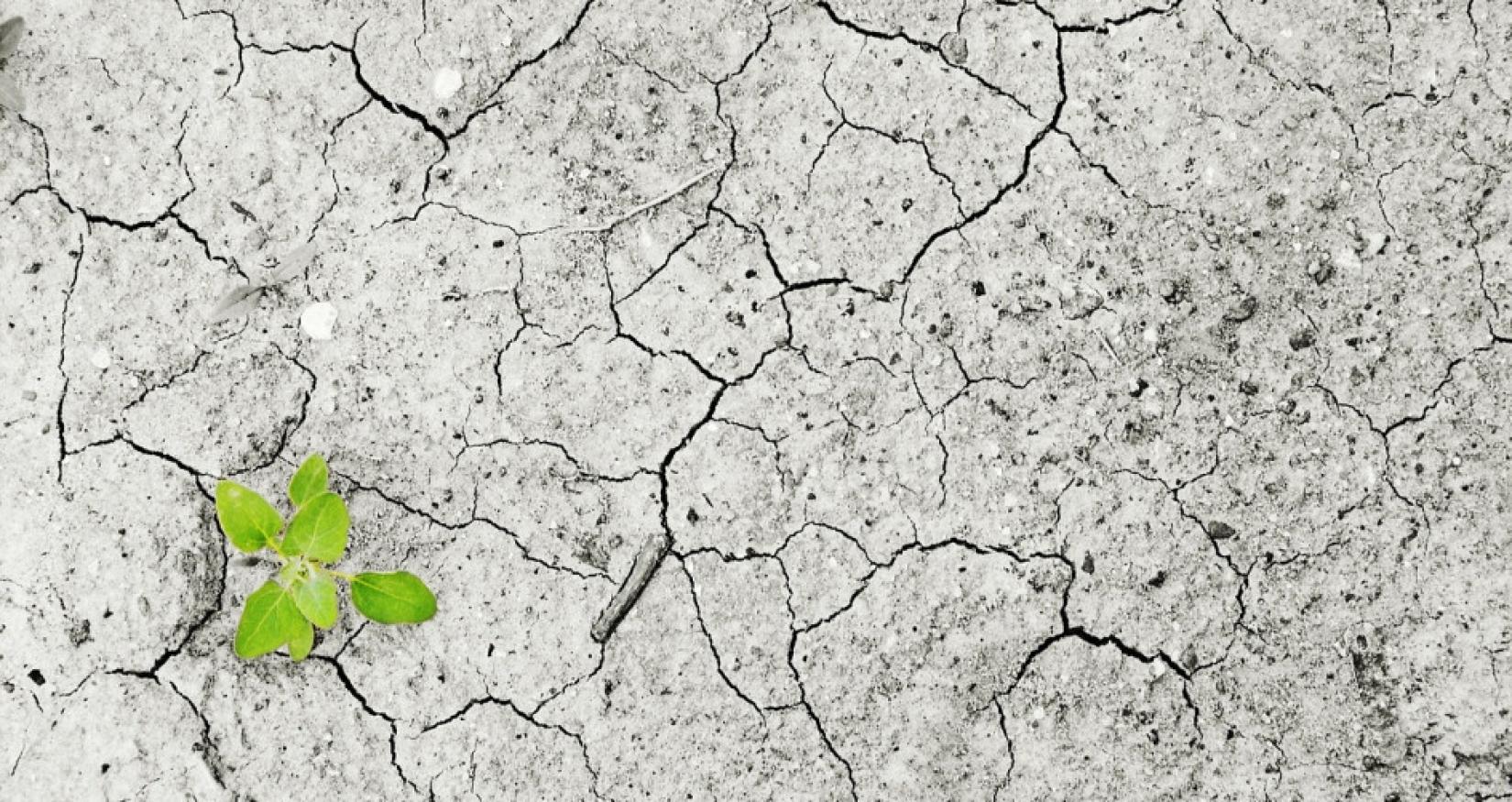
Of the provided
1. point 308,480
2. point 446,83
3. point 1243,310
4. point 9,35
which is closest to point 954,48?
point 1243,310

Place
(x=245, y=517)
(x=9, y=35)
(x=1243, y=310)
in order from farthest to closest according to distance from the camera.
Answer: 1. (x=9, y=35)
2. (x=1243, y=310)
3. (x=245, y=517)

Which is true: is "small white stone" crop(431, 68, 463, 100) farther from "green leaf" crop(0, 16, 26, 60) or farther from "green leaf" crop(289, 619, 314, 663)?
"green leaf" crop(289, 619, 314, 663)

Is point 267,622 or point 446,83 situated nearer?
point 267,622

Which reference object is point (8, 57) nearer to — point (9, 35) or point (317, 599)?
point (9, 35)

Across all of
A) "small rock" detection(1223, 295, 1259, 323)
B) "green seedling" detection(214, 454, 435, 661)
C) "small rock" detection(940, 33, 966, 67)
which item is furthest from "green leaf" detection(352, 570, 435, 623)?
"small rock" detection(1223, 295, 1259, 323)

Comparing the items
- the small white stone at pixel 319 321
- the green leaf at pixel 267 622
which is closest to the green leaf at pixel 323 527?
the green leaf at pixel 267 622

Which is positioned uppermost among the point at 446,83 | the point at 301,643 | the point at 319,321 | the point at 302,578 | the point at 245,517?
the point at 446,83

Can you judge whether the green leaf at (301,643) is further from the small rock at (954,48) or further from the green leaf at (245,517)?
the small rock at (954,48)

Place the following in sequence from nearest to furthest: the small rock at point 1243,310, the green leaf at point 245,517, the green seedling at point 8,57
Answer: the green leaf at point 245,517
the small rock at point 1243,310
the green seedling at point 8,57
